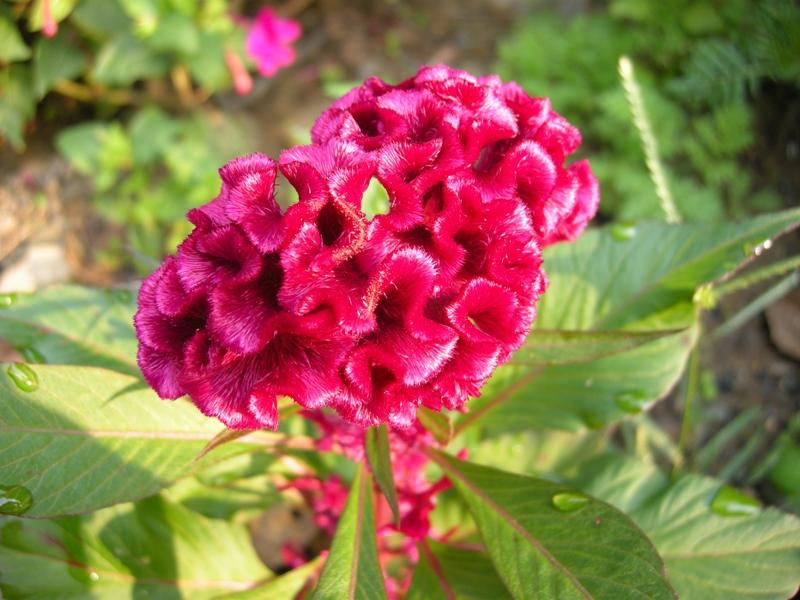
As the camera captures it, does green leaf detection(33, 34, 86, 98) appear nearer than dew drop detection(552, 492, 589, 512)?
No

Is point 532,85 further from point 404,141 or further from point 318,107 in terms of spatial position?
point 404,141

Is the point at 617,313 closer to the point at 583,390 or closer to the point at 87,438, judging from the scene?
the point at 583,390

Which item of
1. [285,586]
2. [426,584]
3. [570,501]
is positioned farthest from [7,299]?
[570,501]

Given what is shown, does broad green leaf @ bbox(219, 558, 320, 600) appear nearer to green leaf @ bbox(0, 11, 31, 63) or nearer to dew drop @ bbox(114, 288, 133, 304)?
dew drop @ bbox(114, 288, 133, 304)

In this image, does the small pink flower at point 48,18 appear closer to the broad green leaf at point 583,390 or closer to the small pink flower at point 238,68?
the small pink flower at point 238,68

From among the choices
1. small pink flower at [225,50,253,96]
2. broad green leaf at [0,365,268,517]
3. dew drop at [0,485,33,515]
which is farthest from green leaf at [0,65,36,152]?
dew drop at [0,485,33,515]

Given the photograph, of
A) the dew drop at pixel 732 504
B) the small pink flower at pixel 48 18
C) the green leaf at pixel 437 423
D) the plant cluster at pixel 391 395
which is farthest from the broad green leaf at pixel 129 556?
the small pink flower at pixel 48 18
